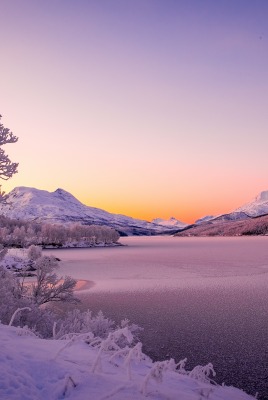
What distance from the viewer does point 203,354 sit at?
629 inches

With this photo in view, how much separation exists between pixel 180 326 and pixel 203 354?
5061 millimetres

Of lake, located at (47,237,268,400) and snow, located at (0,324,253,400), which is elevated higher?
snow, located at (0,324,253,400)

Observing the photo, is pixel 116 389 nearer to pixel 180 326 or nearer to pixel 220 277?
pixel 180 326

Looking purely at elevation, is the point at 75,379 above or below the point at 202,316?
above

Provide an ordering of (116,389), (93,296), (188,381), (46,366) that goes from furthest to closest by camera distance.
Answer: (93,296), (188,381), (46,366), (116,389)

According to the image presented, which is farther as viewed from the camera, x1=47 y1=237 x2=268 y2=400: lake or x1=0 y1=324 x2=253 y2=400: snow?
x1=47 y1=237 x2=268 y2=400: lake

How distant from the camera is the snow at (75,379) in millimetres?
4227

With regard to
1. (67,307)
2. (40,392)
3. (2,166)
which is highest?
(2,166)

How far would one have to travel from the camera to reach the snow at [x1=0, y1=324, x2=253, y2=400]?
423 centimetres

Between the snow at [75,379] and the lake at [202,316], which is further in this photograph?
the lake at [202,316]

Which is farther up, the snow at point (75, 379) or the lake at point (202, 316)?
the snow at point (75, 379)

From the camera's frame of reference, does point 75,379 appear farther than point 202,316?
No

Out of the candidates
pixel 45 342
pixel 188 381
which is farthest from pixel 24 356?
pixel 188 381

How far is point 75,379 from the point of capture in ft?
14.7
